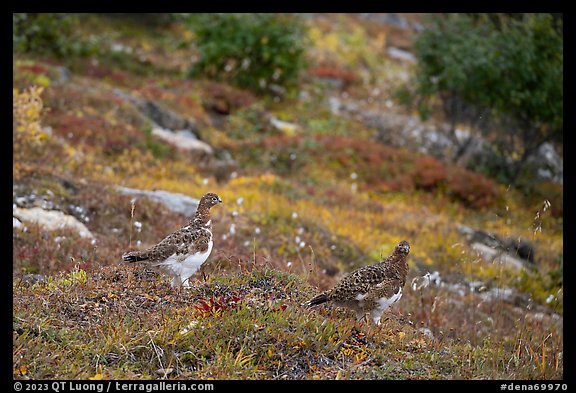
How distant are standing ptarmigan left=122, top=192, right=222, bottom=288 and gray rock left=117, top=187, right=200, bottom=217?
5.51 metres

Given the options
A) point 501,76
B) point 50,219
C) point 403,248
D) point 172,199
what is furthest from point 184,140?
point 403,248

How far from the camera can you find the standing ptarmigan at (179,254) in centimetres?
782

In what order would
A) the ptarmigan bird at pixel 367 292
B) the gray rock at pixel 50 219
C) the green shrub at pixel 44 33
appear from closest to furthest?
the ptarmigan bird at pixel 367 292, the gray rock at pixel 50 219, the green shrub at pixel 44 33

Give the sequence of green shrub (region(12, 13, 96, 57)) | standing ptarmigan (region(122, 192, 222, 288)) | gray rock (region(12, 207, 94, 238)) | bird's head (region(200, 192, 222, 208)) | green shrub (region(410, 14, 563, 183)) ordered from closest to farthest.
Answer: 1. standing ptarmigan (region(122, 192, 222, 288))
2. bird's head (region(200, 192, 222, 208))
3. gray rock (region(12, 207, 94, 238))
4. green shrub (region(410, 14, 563, 183))
5. green shrub (region(12, 13, 96, 57))

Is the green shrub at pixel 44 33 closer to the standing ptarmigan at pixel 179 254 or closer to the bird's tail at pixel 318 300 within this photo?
the standing ptarmigan at pixel 179 254

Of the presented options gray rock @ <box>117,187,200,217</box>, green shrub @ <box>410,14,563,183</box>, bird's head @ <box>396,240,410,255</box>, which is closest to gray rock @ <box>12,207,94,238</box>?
gray rock @ <box>117,187,200,217</box>

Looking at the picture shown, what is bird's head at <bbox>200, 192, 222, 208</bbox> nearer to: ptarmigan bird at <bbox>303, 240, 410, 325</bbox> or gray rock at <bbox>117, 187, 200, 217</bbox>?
ptarmigan bird at <bbox>303, 240, 410, 325</bbox>

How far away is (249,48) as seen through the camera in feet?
92.0

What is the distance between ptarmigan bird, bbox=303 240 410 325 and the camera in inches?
291

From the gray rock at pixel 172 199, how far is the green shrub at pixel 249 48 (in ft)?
47.8

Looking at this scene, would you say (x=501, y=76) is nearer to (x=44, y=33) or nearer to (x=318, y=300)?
(x=318, y=300)

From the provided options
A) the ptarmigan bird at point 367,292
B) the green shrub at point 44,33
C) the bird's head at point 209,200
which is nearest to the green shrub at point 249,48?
the green shrub at point 44,33

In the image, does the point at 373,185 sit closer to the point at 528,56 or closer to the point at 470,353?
the point at 528,56

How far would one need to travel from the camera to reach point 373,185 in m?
21.0
